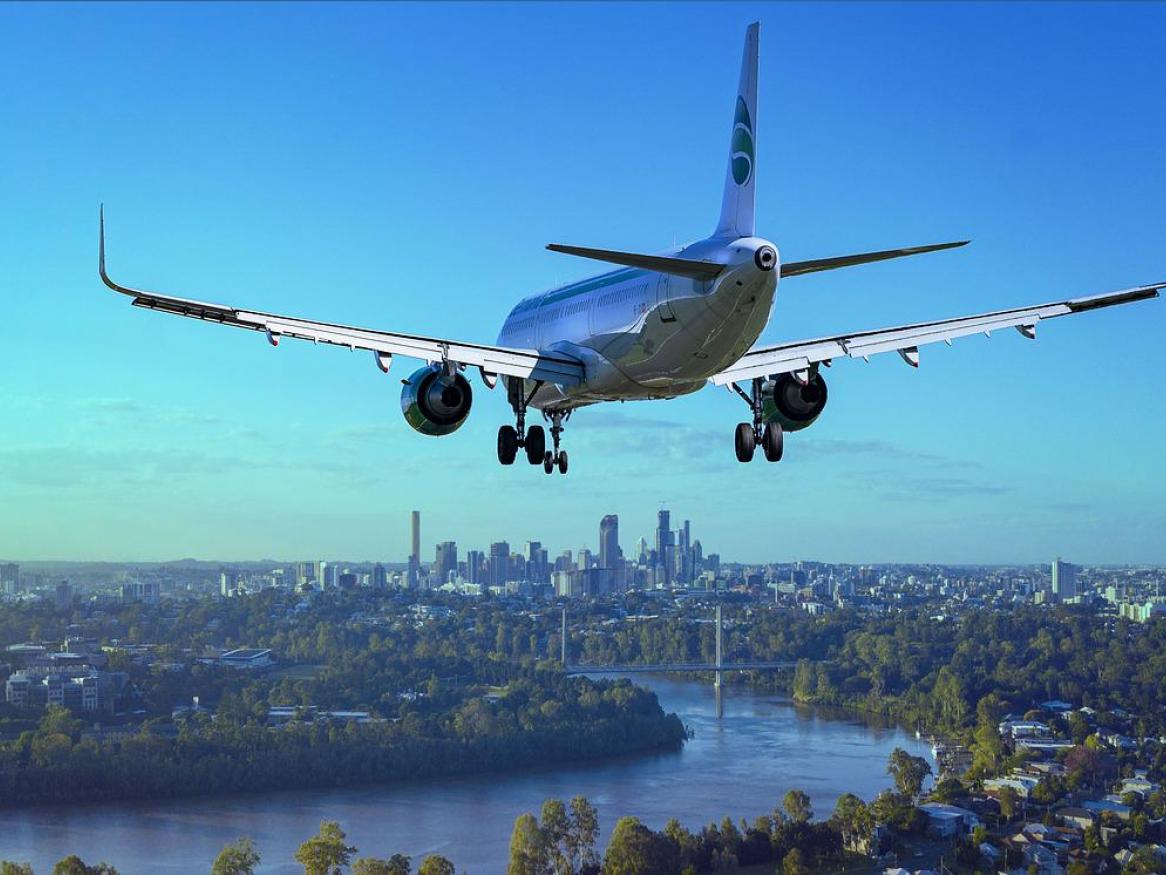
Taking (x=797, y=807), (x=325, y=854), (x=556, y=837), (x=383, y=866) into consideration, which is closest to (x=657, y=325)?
(x=383, y=866)

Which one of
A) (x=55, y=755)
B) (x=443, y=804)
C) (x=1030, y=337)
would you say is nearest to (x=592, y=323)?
(x=1030, y=337)

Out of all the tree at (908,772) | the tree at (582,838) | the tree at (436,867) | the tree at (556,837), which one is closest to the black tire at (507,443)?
the tree at (436,867)

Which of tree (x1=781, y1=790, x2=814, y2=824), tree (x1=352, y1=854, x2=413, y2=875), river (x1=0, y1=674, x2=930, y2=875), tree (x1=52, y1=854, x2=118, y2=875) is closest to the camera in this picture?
tree (x1=352, y1=854, x2=413, y2=875)

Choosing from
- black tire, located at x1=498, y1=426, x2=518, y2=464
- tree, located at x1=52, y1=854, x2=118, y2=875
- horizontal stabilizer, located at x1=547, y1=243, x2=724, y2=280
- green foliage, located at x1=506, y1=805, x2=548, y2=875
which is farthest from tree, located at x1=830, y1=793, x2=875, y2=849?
horizontal stabilizer, located at x1=547, y1=243, x2=724, y2=280

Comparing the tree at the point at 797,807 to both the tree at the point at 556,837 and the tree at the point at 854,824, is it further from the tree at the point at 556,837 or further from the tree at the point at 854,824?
the tree at the point at 556,837

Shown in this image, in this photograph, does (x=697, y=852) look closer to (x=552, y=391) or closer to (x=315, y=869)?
(x=315, y=869)

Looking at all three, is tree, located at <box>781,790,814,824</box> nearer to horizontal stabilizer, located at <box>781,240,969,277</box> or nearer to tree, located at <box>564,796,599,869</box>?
tree, located at <box>564,796,599,869</box>

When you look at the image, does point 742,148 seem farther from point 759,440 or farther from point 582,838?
point 582,838
